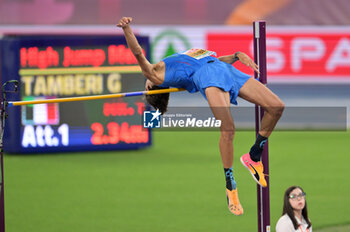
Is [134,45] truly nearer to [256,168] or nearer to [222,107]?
[222,107]

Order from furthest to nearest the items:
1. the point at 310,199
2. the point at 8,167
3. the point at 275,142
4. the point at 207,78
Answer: the point at 275,142 < the point at 8,167 < the point at 310,199 < the point at 207,78

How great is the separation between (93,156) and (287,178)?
134 inches

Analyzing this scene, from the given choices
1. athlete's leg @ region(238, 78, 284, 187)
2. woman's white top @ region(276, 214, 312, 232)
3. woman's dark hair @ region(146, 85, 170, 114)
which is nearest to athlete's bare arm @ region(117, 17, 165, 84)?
woman's dark hair @ region(146, 85, 170, 114)

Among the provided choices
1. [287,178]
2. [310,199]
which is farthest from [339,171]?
[310,199]

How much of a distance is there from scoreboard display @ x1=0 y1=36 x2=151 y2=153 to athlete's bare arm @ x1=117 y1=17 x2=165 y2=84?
21.1 feet

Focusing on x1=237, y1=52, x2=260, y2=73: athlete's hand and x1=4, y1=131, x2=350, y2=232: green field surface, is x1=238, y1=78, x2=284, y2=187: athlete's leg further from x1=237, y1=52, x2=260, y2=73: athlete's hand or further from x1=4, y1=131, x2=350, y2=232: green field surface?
x1=4, y1=131, x2=350, y2=232: green field surface

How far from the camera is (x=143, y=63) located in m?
5.66

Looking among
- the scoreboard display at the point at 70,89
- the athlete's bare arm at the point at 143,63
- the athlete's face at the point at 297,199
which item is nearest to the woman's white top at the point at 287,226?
the athlete's face at the point at 297,199

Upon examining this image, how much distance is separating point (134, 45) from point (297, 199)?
1746mm

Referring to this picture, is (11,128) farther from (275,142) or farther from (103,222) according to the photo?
(275,142)

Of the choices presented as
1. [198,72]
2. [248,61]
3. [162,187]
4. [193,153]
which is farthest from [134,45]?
[193,153]

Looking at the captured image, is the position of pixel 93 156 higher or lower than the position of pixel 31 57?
lower

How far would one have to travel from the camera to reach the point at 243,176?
36.7ft

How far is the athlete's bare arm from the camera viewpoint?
5.49 meters
